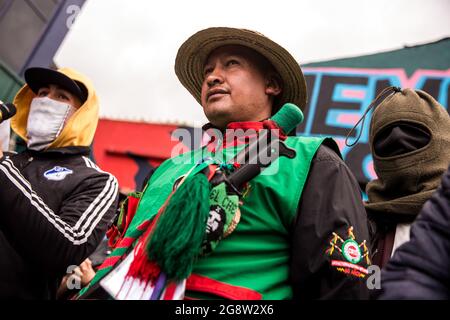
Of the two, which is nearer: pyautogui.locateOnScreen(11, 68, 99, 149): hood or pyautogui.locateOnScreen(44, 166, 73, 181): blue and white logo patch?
pyautogui.locateOnScreen(44, 166, 73, 181): blue and white logo patch

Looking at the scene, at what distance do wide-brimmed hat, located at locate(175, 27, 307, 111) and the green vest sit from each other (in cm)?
67

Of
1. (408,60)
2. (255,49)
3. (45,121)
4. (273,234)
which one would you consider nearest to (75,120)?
(45,121)

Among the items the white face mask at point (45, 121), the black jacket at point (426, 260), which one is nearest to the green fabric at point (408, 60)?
the white face mask at point (45, 121)

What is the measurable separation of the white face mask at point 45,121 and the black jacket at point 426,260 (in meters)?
2.19

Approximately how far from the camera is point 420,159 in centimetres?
202

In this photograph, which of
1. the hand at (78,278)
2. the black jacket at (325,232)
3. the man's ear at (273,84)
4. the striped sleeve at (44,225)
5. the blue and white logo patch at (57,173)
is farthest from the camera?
the hand at (78,278)

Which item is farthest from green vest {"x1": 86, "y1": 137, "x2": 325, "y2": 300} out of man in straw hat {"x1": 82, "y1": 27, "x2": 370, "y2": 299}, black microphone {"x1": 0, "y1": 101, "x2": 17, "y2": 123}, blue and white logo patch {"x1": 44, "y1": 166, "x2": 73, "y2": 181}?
black microphone {"x1": 0, "y1": 101, "x2": 17, "y2": 123}

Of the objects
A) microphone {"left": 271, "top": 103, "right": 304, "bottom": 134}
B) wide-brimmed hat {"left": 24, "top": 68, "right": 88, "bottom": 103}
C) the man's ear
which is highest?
the man's ear

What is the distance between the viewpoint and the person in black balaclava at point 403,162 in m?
1.94

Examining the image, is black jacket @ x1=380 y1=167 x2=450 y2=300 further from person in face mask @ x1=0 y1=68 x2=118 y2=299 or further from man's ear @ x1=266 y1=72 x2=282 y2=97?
person in face mask @ x1=0 y1=68 x2=118 y2=299

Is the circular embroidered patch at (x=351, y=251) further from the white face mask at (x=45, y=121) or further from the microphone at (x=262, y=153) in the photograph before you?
the white face mask at (x=45, y=121)

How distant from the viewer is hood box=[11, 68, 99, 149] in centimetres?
254
